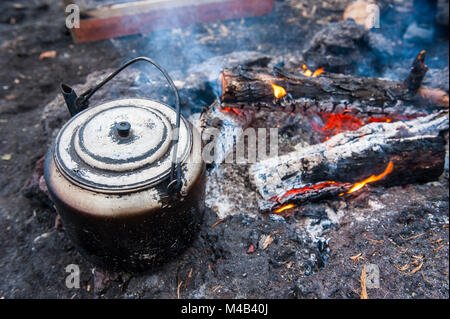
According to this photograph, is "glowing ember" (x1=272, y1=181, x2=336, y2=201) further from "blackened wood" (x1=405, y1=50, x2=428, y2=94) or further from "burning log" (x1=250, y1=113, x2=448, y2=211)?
"blackened wood" (x1=405, y1=50, x2=428, y2=94)

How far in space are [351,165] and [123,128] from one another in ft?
7.59

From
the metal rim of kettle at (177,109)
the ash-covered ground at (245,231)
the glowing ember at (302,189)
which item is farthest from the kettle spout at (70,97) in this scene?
the glowing ember at (302,189)

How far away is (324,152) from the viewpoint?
10.1 ft

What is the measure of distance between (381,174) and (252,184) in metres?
1.45

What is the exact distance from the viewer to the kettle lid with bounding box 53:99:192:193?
2000 millimetres

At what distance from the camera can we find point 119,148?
212 centimetres

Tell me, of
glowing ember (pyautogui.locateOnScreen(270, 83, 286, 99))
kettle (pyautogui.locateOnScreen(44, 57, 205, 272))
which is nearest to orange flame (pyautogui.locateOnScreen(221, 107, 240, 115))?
glowing ember (pyautogui.locateOnScreen(270, 83, 286, 99))

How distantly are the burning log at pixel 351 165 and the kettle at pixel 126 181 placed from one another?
0.98m

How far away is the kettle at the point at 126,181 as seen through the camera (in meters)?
1.98

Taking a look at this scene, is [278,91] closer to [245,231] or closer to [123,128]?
[245,231]

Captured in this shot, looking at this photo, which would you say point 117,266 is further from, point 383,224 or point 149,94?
point 383,224
